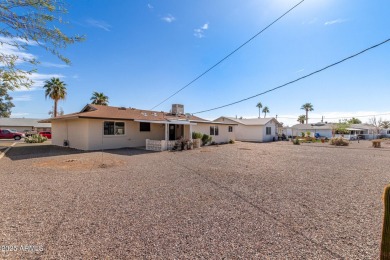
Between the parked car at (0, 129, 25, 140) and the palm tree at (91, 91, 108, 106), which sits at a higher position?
the palm tree at (91, 91, 108, 106)

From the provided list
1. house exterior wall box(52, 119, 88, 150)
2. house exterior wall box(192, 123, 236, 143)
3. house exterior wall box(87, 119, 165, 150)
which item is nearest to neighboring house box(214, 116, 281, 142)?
house exterior wall box(192, 123, 236, 143)

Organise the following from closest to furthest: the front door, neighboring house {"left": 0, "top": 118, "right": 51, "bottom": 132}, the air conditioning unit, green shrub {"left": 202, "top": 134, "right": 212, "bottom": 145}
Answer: green shrub {"left": 202, "top": 134, "right": 212, "bottom": 145} → the front door → the air conditioning unit → neighboring house {"left": 0, "top": 118, "right": 51, "bottom": 132}

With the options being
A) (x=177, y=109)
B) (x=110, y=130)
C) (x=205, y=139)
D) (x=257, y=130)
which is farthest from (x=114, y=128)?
(x=257, y=130)

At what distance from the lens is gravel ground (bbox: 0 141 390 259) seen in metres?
3.07

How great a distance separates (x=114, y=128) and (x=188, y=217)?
14934 millimetres

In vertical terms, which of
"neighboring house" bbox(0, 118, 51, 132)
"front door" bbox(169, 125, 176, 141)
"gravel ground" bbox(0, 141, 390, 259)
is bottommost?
"gravel ground" bbox(0, 141, 390, 259)

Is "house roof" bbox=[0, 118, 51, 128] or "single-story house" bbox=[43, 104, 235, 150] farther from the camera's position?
"house roof" bbox=[0, 118, 51, 128]

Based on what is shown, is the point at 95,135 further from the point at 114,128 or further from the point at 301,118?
the point at 301,118

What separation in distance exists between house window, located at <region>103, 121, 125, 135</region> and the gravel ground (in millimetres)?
9604

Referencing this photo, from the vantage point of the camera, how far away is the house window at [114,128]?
55.3ft

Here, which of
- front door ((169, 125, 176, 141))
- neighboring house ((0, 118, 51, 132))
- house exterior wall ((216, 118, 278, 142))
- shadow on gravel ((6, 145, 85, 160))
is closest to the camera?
shadow on gravel ((6, 145, 85, 160))

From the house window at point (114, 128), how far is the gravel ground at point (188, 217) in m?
9.60

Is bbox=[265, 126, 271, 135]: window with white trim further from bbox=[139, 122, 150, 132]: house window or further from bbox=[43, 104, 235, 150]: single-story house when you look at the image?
bbox=[139, 122, 150, 132]: house window

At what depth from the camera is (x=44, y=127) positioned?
47.6m
